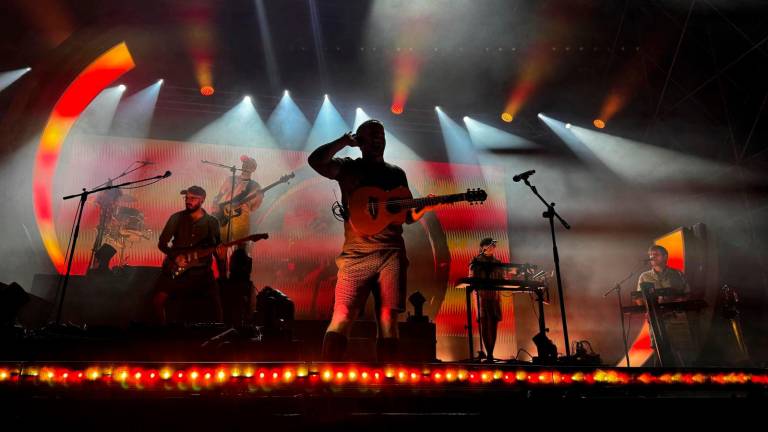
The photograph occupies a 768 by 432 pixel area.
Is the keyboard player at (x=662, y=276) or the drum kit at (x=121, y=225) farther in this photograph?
the drum kit at (x=121, y=225)

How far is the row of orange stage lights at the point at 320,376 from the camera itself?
2.01 metres

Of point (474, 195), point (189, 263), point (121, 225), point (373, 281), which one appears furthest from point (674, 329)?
point (121, 225)

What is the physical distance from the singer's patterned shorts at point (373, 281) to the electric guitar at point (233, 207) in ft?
17.4

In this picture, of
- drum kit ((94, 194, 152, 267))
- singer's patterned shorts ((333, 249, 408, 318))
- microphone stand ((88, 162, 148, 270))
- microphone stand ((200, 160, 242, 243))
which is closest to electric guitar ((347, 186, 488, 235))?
singer's patterned shorts ((333, 249, 408, 318))

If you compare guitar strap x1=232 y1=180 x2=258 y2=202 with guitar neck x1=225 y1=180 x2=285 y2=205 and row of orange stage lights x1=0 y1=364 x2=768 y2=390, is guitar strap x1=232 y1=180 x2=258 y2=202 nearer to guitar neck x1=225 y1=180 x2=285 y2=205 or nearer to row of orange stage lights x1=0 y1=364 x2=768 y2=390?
guitar neck x1=225 y1=180 x2=285 y2=205

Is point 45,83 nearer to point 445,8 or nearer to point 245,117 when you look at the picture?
point 245,117

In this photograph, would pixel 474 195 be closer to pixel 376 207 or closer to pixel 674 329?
pixel 376 207

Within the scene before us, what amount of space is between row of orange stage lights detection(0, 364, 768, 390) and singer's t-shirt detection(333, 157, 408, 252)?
0.85 metres

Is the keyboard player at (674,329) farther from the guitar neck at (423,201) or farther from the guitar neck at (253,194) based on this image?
the guitar neck at (253,194)

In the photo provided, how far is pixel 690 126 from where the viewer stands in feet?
27.7

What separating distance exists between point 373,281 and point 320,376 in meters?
0.82

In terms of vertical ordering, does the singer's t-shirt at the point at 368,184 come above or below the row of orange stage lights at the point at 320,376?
above

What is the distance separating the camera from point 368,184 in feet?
9.71

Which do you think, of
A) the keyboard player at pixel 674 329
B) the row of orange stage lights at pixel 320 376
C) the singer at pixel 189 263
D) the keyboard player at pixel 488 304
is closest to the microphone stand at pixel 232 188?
the singer at pixel 189 263
